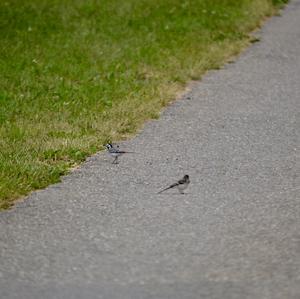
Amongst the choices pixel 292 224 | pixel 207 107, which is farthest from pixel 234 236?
pixel 207 107

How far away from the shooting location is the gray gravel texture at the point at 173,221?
566cm

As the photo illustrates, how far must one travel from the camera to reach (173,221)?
6.93 metres

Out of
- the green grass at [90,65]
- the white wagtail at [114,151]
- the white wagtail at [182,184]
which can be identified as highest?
the white wagtail at [182,184]

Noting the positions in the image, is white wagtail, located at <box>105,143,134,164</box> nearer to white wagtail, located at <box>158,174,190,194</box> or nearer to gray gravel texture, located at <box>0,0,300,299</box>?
gray gravel texture, located at <box>0,0,300,299</box>

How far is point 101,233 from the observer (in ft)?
21.8

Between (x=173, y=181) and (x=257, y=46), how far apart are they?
322 inches

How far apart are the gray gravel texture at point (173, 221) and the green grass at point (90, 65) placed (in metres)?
0.37

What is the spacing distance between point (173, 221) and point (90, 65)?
6933 mm

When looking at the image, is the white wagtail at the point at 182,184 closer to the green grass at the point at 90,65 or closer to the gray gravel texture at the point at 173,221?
the gray gravel texture at the point at 173,221

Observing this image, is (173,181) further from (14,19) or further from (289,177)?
(14,19)

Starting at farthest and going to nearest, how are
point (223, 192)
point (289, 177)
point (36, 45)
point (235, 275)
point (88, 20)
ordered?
point (88, 20)
point (36, 45)
point (289, 177)
point (223, 192)
point (235, 275)

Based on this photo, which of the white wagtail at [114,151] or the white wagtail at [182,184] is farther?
the white wagtail at [114,151]

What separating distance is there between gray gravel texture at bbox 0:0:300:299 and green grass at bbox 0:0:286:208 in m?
0.37

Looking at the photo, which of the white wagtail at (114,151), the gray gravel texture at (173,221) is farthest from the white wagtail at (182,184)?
the white wagtail at (114,151)
